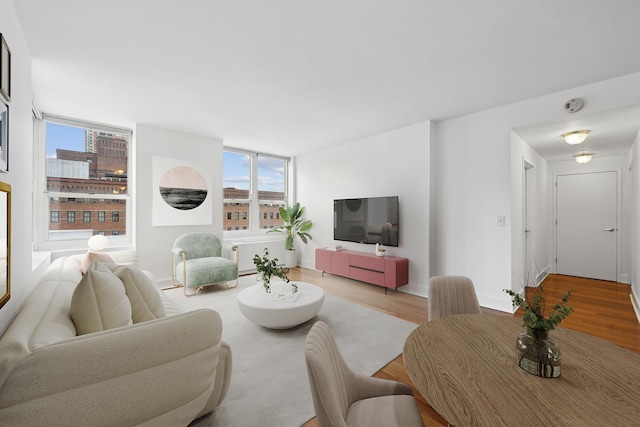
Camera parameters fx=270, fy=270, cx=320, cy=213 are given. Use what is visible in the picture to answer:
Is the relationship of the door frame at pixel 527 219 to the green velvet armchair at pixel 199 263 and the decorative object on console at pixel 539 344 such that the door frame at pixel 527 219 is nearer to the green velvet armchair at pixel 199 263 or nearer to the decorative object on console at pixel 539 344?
the decorative object on console at pixel 539 344

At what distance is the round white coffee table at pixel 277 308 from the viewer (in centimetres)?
258

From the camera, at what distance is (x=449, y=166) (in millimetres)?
3857

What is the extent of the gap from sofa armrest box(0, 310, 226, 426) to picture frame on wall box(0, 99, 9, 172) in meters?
1.15

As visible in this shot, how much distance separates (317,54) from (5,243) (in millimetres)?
2394

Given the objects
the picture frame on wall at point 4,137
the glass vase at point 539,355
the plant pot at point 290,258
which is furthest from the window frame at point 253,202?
the glass vase at point 539,355

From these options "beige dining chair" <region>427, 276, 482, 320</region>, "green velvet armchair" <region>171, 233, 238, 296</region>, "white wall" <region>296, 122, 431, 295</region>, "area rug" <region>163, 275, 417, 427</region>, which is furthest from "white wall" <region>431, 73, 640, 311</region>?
"green velvet armchair" <region>171, 233, 238, 296</region>

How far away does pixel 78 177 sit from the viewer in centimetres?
393

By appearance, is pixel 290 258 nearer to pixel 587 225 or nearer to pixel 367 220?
pixel 367 220

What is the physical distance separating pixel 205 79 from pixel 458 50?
2.35 metres

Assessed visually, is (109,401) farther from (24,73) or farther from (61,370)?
(24,73)

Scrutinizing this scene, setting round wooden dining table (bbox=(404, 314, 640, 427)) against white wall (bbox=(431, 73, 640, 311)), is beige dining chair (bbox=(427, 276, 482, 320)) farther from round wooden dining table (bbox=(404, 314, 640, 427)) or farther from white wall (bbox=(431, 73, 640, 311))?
white wall (bbox=(431, 73, 640, 311))

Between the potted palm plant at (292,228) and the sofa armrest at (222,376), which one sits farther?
the potted palm plant at (292,228)

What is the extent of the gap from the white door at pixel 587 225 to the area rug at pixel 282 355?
176 inches

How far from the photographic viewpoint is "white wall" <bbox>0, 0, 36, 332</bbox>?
159cm
